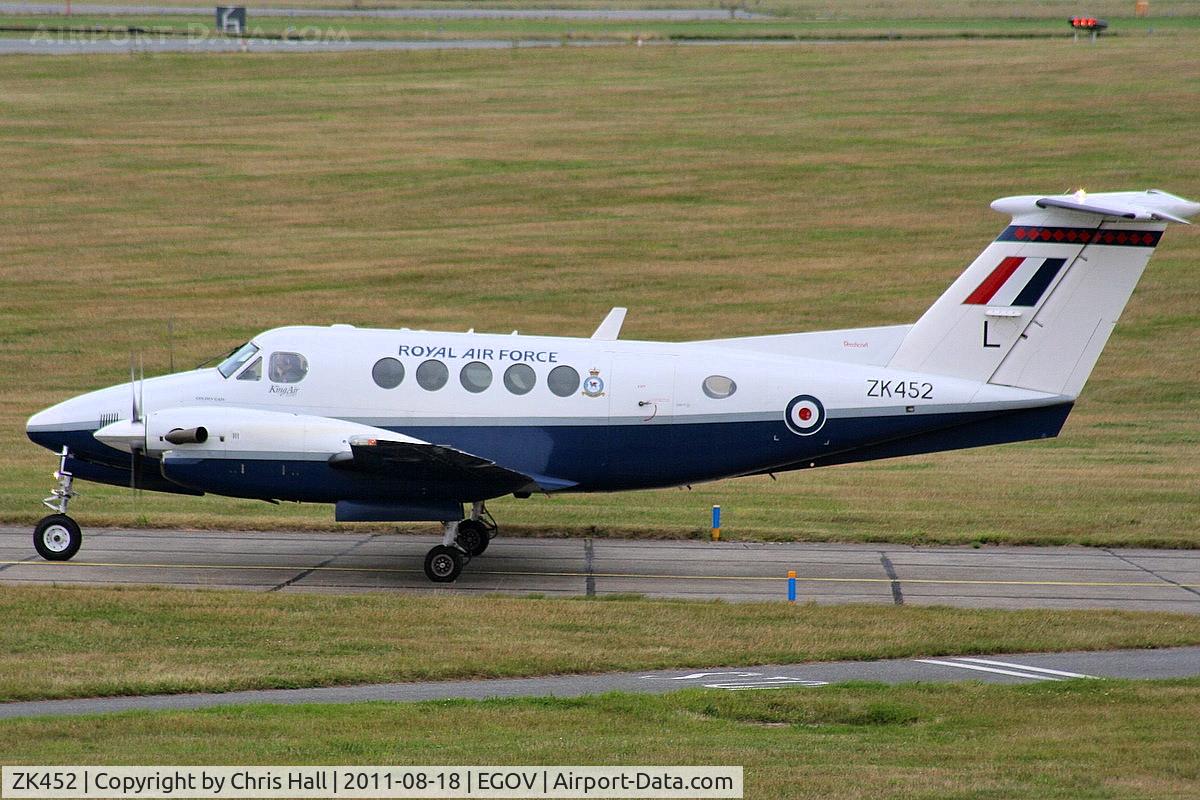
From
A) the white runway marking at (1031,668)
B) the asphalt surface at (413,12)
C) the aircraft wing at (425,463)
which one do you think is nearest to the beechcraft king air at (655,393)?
the aircraft wing at (425,463)

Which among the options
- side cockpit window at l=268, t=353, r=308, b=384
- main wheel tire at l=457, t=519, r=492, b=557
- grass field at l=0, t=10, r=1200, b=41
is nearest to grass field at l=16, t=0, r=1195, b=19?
grass field at l=0, t=10, r=1200, b=41

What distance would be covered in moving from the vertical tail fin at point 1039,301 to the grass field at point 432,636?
3601 millimetres

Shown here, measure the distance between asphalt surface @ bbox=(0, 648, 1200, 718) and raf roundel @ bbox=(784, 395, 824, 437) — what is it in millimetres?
4553

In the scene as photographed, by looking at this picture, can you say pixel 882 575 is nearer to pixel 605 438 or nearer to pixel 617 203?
pixel 605 438

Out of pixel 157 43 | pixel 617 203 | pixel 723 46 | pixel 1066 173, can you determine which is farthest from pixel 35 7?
pixel 1066 173

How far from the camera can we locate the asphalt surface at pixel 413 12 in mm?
97562

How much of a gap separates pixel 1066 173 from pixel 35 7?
7452cm

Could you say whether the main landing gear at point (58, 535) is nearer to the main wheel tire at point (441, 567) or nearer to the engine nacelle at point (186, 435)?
the engine nacelle at point (186, 435)

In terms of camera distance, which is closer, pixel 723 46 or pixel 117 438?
pixel 117 438

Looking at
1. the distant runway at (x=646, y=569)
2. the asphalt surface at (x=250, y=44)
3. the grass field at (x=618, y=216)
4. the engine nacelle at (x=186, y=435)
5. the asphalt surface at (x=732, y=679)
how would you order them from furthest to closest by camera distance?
1. the asphalt surface at (x=250, y=44)
2. the grass field at (x=618, y=216)
3. the distant runway at (x=646, y=569)
4. the engine nacelle at (x=186, y=435)
5. the asphalt surface at (x=732, y=679)

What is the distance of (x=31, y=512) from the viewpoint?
76.5 ft

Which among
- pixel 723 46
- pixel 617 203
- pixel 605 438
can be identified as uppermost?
pixel 723 46

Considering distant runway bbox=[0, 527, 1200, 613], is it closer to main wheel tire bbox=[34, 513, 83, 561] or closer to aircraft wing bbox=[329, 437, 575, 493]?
main wheel tire bbox=[34, 513, 83, 561]

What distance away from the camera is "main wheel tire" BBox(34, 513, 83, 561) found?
20.2m
